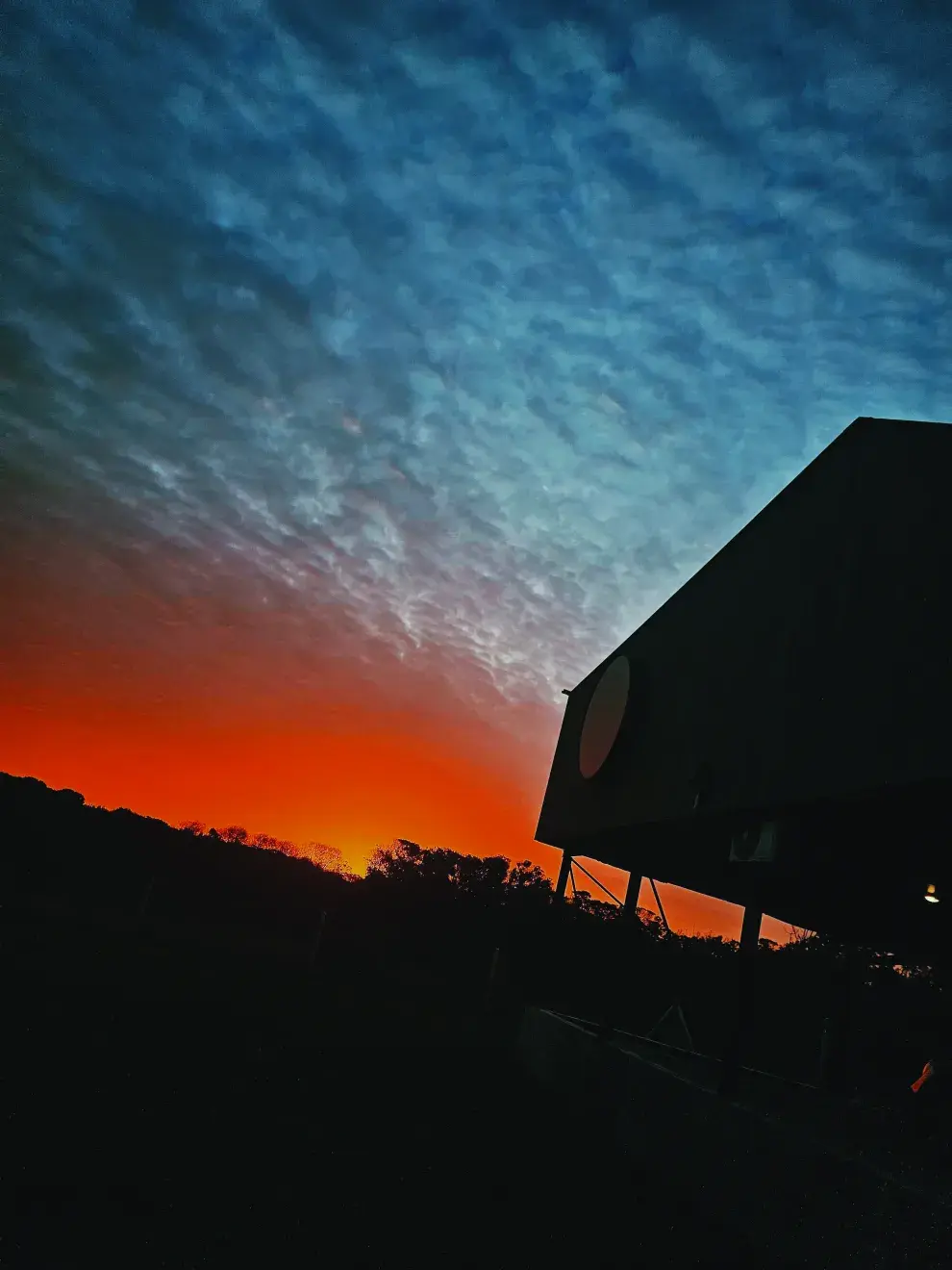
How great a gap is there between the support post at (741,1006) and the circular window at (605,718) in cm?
293

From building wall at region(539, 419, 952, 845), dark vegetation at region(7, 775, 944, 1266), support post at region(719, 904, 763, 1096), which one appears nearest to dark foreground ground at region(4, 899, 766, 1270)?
dark vegetation at region(7, 775, 944, 1266)

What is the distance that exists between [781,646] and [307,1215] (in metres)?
5.59

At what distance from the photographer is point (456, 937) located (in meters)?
26.7

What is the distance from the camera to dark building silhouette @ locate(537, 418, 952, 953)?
4.57 meters

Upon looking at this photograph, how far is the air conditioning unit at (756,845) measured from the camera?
19.2 ft

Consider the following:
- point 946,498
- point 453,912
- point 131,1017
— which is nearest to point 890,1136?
point 946,498

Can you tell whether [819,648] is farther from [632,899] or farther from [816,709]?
[632,899]

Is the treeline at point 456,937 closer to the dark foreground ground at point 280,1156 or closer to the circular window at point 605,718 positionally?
the circular window at point 605,718

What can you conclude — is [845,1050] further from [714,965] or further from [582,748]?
[714,965]

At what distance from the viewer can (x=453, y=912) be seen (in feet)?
90.2

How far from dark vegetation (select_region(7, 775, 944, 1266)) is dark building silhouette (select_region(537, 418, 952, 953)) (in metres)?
2.55

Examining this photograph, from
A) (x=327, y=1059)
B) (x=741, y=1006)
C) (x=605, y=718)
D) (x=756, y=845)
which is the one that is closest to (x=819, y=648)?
(x=756, y=845)

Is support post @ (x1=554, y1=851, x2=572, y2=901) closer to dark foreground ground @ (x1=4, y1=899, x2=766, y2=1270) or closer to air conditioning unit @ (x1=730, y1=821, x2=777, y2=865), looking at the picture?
dark foreground ground @ (x1=4, y1=899, x2=766, y2=1270)

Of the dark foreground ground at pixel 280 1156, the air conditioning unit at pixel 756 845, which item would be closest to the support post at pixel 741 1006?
the air conditioning unit at pixel 756 845
